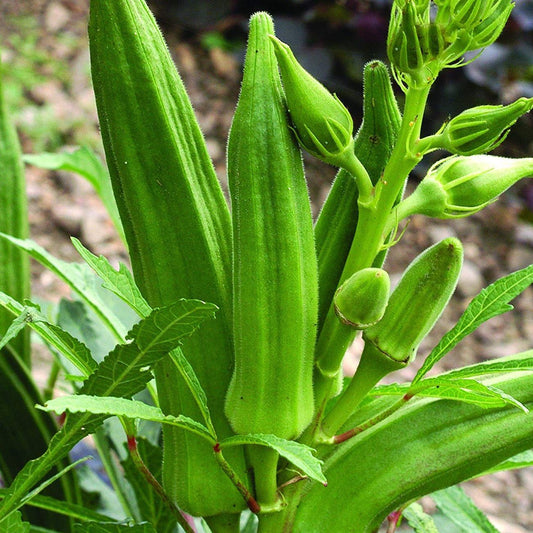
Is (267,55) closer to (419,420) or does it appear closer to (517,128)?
(419,420)

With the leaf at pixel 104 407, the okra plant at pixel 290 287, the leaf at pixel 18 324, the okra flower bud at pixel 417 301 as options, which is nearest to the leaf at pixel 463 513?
the okra plant at pixel 290 287

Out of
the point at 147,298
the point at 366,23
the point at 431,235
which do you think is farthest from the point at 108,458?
the point at 366,23

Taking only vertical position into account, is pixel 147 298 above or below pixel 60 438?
above

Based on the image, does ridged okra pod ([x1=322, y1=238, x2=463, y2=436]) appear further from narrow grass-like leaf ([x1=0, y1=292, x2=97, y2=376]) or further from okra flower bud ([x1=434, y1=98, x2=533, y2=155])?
narrow grass-like leaf ([x1=0, y1=292, x2=97, y2=376])

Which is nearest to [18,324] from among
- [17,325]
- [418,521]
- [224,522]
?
[17,325]

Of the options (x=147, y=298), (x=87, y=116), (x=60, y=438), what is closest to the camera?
(x=60, y=438)

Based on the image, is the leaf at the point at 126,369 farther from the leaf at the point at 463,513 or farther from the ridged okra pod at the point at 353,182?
the leaf at the point at 463,513
